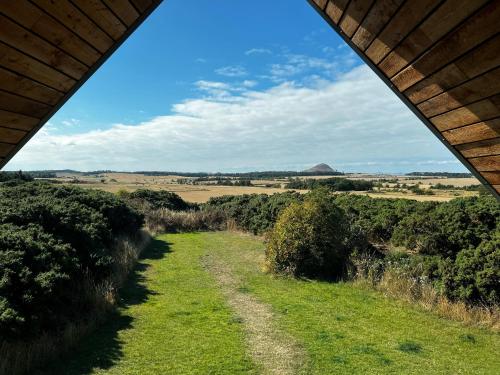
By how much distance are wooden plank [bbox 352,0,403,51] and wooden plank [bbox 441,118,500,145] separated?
94 centimetres

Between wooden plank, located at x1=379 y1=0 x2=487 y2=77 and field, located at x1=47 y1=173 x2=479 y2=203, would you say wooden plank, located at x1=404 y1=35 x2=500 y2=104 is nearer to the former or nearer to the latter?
wooden plank, located at x1=379 y1=0 x2=487 y2=77

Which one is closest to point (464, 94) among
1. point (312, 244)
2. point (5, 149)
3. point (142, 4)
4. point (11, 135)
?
point (142, 4)

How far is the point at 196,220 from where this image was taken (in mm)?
25422

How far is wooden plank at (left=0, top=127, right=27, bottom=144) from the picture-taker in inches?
113

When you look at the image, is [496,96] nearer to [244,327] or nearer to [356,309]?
[244,327]

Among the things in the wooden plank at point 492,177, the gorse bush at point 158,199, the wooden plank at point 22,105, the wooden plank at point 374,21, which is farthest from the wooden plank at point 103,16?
the gorse bush at point 158,199

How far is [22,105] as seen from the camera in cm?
272

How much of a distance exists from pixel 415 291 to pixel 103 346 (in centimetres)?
773

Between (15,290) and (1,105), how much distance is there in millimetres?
5199

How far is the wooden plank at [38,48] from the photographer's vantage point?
217cm

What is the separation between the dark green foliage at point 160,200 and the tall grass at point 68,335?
56.5 ft

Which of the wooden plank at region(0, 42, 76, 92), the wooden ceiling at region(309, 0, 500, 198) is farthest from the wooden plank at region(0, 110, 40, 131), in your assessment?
the wooden ceiling at region(309, 0, 500, 198)

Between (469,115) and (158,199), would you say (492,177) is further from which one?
(158,199)

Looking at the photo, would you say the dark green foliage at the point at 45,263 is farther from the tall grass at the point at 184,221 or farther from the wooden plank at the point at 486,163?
the tall grass at the point at 184,221
